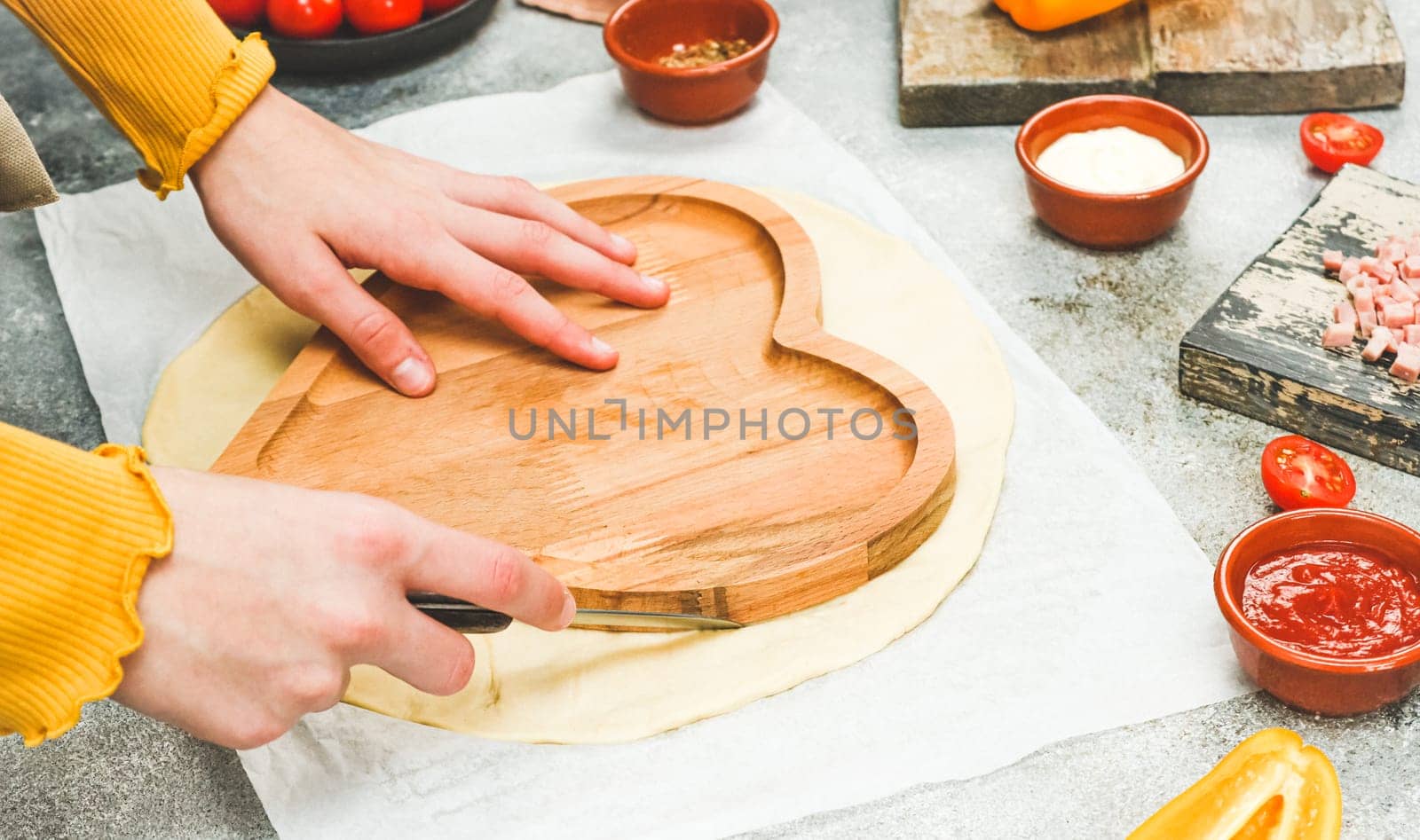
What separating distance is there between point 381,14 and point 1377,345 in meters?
1.39

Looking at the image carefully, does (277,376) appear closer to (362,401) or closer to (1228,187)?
(362,401)

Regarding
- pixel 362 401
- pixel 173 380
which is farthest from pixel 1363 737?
pixel 173 380

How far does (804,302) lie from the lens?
1249mm

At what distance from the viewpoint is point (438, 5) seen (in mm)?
1858

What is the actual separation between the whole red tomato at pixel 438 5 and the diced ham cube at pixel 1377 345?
1.37 metres

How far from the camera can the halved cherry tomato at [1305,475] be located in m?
1.10

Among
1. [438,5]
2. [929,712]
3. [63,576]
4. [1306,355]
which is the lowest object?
[929,712]

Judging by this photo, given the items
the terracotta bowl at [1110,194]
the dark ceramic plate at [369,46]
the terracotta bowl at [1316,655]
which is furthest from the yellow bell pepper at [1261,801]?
the dark ceramic plate at [369,46]

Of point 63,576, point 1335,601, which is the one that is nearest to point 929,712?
point 1335,601

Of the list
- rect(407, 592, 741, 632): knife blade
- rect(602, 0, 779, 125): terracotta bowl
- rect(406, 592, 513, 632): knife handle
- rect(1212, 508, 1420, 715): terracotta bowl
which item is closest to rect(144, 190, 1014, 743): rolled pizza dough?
rect(407, 592, 741, 632): knife blade

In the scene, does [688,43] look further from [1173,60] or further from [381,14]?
[1173,60]

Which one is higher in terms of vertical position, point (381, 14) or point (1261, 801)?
point (381, 14)

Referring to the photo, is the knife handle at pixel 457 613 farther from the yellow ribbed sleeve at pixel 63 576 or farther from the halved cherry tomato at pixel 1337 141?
the halved cherry tomato at pixel 1337 141

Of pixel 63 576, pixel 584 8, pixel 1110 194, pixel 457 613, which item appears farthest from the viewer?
pixel 584 8
